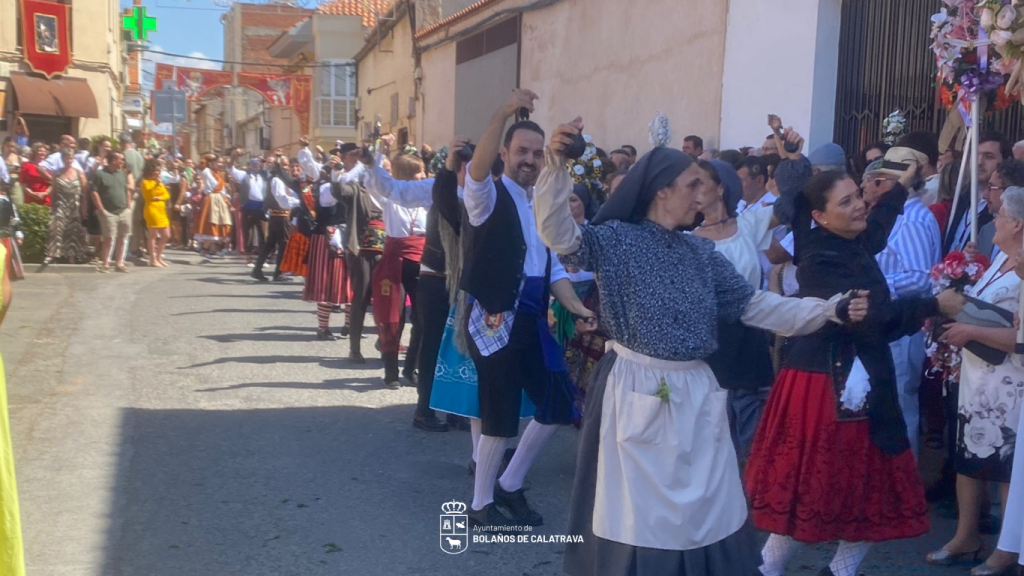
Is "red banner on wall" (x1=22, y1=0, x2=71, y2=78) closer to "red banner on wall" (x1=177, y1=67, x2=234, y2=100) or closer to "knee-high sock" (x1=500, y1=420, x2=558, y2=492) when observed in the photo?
"red banner on wall" (x1=177, y1=67, x2=234, y2=100)

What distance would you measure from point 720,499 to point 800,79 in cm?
703

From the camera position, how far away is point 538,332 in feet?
17.3

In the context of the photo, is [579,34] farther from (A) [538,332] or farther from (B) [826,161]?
(A) [538,332]

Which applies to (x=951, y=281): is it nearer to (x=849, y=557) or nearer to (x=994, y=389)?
(x=994, y=389)

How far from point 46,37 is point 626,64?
18.4 meters

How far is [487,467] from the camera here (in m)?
5.26

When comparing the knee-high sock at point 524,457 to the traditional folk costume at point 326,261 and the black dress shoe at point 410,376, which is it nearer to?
the black dress shoe at point 410,376

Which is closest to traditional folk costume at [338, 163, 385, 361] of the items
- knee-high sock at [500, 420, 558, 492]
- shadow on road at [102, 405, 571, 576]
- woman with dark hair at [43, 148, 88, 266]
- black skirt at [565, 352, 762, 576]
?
shadow on road at [102, 405, 571, 576]

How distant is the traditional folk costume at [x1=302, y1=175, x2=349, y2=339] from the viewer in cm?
1078

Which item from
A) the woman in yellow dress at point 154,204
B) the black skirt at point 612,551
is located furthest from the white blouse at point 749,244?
the woman in yellow dress at point 154,204

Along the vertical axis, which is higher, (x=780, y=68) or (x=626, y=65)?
(x=626, y=65)

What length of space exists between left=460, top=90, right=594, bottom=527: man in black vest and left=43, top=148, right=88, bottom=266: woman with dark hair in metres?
13.3

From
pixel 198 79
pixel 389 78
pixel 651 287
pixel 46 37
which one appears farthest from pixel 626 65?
pixel 198 79

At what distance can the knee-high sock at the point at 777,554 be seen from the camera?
4.48m
